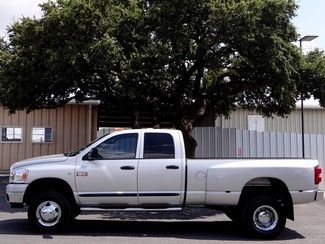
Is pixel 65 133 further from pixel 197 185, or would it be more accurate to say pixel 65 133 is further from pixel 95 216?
pixel 197 185

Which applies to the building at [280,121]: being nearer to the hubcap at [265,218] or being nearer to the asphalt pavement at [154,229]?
the asphalt pavement at [154,229]

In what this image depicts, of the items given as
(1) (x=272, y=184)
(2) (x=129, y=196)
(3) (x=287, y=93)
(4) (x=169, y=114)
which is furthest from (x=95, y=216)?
(3) (x=287, y=93)

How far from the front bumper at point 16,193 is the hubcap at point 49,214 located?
415 mm

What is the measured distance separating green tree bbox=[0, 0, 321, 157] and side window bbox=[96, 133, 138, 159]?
13.0 ft

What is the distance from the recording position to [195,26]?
13781 millimetres

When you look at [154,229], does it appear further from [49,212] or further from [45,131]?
[45,131]

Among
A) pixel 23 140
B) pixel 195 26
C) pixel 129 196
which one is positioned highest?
pixel 195 26

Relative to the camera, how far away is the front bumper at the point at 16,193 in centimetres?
962

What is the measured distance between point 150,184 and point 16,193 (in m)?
2.62

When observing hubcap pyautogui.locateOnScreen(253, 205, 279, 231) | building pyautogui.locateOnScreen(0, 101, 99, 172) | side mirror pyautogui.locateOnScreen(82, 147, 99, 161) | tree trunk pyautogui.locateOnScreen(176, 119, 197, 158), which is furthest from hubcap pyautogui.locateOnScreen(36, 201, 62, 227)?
building pyautogui.locateOnScreen(0, 101, 99, 172)

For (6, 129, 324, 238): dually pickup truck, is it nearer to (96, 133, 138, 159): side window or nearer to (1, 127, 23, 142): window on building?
(96, 133, 138, 159): side window

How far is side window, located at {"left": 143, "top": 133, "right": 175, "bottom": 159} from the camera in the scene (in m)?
9.87

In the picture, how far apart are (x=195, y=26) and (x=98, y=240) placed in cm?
704

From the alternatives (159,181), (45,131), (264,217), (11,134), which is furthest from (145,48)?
(11,134)
